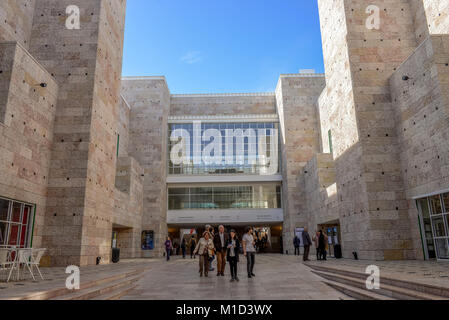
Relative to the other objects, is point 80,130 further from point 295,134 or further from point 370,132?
point 295,134

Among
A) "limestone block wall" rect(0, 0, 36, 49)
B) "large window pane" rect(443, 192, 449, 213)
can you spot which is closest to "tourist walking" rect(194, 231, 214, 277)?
"large window pane" rect(443, 192, 449, 213)

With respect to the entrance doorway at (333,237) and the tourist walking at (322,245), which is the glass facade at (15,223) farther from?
the entrance doorway at (333,237)

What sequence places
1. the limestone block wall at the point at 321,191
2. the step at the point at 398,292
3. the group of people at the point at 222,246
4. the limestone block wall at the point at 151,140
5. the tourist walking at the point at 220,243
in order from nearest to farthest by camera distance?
the step at the point at 398,292, the group of people at the point at 222,246, the tourist walking at the point at 220,243, the limestone block wall at the point at 321,191, the limestone block wall at the point at 151,140

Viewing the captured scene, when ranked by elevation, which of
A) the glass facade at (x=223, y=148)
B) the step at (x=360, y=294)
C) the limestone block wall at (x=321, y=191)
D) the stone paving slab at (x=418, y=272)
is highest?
the glass facade at (x=223, y=148)

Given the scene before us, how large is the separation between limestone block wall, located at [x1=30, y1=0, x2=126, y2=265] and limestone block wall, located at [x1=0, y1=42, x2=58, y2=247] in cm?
64

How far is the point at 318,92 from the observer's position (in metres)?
37.0

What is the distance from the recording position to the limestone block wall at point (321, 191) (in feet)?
82.0

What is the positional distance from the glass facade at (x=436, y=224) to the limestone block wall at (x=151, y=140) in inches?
950

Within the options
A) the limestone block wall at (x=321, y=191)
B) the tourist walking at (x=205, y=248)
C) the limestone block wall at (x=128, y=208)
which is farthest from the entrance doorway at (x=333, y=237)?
the limestone block wall at (x=128, y=208)

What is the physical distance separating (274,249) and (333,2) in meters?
28.7

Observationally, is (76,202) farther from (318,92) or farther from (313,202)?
(318,92)

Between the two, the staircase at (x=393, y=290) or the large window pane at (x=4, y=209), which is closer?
the staircase at (x=393, y=290)

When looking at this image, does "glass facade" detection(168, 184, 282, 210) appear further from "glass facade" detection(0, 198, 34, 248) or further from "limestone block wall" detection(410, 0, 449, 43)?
"glass facade" detection(0, 198, 34, 248)
